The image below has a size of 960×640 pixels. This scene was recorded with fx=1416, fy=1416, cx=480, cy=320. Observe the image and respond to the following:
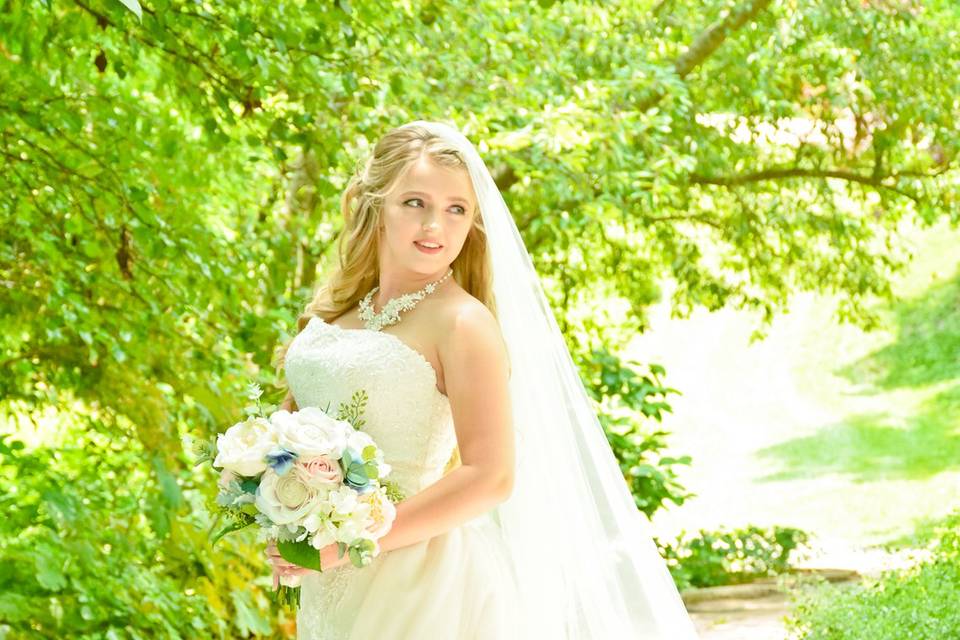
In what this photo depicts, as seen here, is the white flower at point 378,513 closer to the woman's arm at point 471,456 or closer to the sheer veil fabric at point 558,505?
the woman's arm at point 471,456

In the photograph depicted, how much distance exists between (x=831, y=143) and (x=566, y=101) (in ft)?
9.84

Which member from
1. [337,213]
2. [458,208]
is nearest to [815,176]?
[337,213]

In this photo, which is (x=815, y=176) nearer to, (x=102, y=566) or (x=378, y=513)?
(x=102, y=566)

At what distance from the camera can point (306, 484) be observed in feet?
7.54

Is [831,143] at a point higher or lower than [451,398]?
higher

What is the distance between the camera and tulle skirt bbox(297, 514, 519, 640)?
2541 mm

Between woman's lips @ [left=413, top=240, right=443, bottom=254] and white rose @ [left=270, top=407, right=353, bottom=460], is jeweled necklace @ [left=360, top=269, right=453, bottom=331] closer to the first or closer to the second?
woman's lips @ [left=413, top=240, right=443, bottom=254]

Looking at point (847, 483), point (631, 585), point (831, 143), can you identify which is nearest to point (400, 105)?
point (631, 585)

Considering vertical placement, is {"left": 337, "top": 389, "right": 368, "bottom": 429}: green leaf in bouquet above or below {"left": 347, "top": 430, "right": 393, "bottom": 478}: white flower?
above

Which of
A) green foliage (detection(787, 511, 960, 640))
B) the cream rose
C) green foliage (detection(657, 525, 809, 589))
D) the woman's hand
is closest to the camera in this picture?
the cream rose

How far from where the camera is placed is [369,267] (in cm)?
290

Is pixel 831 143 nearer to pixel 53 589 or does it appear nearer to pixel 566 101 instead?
pixel 566 101

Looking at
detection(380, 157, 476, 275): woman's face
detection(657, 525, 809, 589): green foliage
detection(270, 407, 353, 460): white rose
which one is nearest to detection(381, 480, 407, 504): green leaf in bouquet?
detection(270, 407, 353, 460): white rose

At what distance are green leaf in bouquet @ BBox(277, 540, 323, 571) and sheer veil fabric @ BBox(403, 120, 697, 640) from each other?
0.47 m
